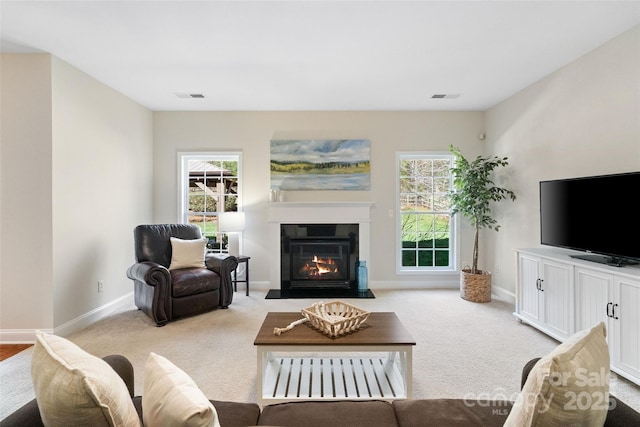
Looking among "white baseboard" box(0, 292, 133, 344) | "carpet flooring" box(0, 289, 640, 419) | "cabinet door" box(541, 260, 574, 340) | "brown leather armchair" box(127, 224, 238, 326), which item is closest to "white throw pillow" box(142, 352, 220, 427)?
"carpet flooring" box(0, 289, 640, 419)

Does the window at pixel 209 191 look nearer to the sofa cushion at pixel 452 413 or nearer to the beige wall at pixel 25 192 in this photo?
the beige wall at pixel 25 192

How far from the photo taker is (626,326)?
2.25m

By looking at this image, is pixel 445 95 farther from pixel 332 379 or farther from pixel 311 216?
pixel 332 379

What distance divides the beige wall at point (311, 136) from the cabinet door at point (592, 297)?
7.58ft

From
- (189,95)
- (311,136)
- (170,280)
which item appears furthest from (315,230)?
(189,95)

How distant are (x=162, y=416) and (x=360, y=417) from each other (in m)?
0.78

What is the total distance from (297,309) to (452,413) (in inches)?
112

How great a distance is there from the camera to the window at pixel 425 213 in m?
5.11

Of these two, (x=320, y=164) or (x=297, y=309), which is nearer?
(x=297, y=309)

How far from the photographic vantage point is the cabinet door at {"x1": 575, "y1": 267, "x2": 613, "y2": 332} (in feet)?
7.96

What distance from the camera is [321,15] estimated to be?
2463 millimetres

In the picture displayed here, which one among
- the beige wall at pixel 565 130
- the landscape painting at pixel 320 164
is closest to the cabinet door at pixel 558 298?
the beige wall at pixel 565 130

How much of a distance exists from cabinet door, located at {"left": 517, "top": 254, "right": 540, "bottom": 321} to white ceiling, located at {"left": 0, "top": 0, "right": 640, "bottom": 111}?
2.08 metres

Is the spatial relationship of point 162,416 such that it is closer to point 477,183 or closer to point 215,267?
point 215,267
